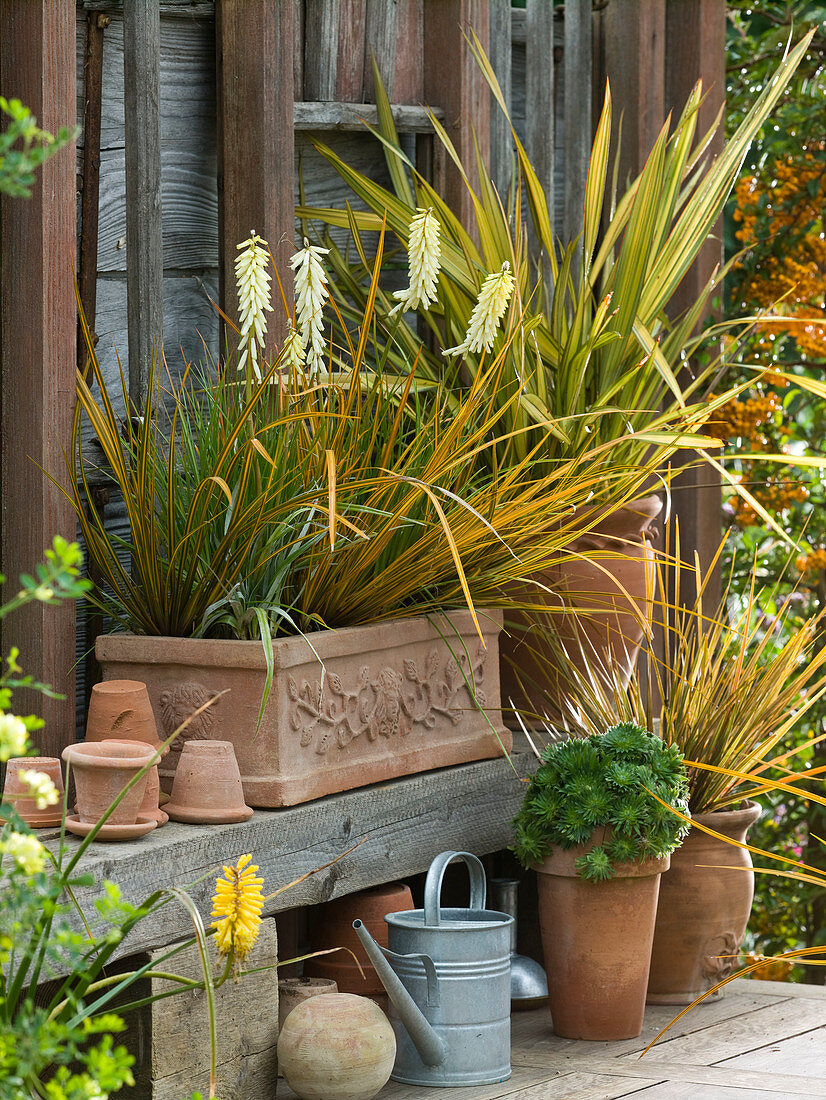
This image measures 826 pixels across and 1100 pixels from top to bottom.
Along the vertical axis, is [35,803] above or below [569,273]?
below

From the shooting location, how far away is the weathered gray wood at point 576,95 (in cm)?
346

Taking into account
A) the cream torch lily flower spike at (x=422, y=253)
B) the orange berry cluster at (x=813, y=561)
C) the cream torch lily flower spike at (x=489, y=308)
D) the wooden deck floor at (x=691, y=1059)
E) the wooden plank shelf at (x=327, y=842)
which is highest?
the cream torch lily flower spike at (x=422, y=253)

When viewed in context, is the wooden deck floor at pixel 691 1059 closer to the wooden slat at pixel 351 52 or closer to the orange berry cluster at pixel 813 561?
the orange berry cluster at pixel 813 561

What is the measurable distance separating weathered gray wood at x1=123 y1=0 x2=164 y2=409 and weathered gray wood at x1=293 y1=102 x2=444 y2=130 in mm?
412

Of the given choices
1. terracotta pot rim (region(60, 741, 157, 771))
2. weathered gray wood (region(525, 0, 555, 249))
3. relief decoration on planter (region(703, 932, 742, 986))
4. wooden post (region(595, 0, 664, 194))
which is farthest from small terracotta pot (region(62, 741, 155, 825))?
wooden post (region(595, 0, 664, 194))

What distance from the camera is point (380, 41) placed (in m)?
3.04

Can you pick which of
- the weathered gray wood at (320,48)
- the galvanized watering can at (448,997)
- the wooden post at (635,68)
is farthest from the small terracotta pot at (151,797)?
the wooden post at (635,68)

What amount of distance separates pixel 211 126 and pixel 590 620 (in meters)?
1.14

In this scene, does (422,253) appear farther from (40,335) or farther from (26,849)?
(26,849)

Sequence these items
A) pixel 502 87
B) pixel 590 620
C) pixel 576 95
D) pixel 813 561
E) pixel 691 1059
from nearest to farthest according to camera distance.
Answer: pixel 691 1059
pixel 590 620
pixel 502 87
pixel 576 95
pixel 813 561

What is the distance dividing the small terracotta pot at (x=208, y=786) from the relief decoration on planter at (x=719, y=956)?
103cm

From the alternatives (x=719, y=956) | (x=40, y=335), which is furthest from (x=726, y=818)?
(x=40, y=335)

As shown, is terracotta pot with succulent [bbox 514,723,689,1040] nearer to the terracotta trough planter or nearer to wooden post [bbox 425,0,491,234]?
the terracotta trough planter

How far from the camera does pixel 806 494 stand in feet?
13.3
